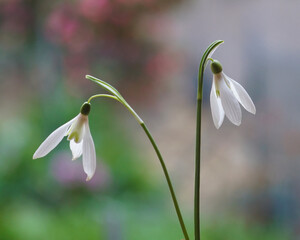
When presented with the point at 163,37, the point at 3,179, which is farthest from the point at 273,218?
the point at 3,179

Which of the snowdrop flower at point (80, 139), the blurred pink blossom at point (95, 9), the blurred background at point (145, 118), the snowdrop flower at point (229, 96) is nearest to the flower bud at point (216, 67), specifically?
the snowdrop flower at point (229, 96)

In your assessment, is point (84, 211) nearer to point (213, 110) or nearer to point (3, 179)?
point (3, 179)

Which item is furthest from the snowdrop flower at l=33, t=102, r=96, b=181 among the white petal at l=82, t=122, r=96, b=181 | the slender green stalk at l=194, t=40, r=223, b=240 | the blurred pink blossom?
the blurred pink blossom

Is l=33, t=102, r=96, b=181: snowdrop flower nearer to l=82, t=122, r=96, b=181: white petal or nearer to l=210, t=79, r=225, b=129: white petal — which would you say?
l=82, t=122, r=96, b=181: white petal

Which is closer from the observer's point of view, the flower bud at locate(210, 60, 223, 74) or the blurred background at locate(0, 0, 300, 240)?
the flower bud at locate(210, 60, 223, 74)

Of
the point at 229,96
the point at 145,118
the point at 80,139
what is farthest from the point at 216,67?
the point at 145,118

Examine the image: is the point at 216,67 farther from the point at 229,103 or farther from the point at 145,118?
the point at 145,118
